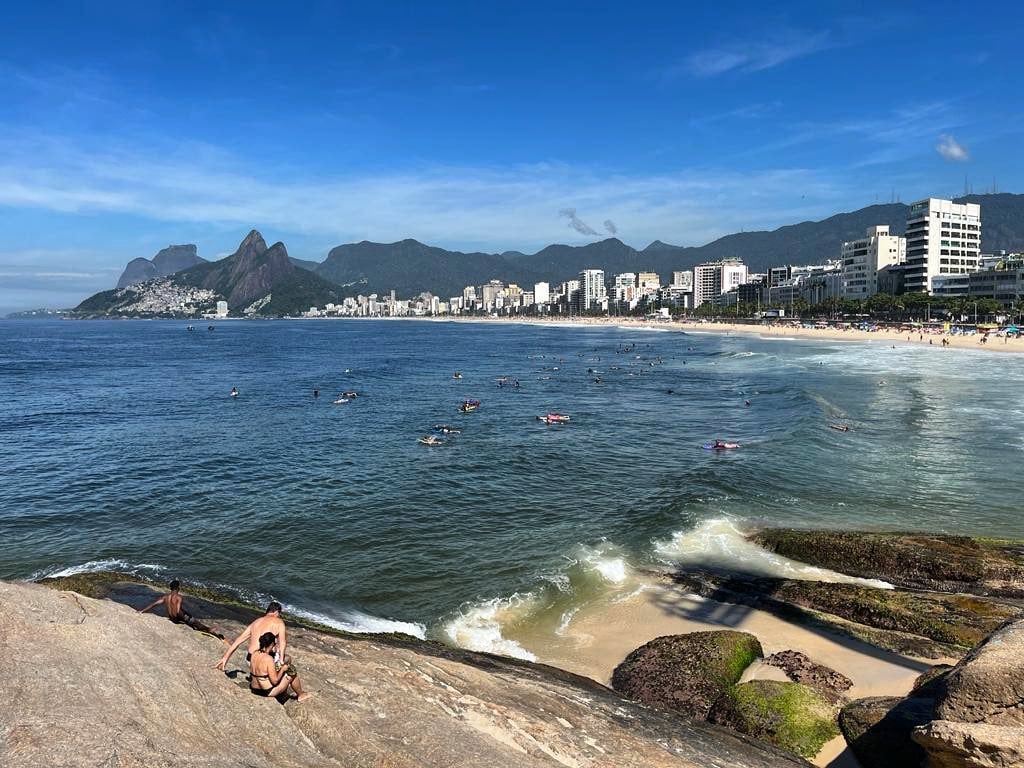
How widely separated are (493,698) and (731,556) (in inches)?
472

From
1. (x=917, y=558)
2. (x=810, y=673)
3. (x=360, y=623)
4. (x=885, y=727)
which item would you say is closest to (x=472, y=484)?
(x=360, y=623)

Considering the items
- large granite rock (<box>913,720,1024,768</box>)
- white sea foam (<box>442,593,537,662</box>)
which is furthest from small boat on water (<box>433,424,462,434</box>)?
large granite rock (<box>913,720,1024,768</box>)

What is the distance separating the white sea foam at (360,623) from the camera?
15305 mm

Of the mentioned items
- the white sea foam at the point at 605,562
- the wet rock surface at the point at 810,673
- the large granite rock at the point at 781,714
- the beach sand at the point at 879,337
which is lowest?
the white sea foam at the point at 605,562

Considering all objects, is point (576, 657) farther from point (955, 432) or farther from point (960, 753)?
point (955, 432)

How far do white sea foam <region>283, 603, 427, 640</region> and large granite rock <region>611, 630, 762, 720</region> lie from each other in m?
5.11

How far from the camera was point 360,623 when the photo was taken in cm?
1574

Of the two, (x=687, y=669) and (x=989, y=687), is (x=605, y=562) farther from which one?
(x=989, y=687)

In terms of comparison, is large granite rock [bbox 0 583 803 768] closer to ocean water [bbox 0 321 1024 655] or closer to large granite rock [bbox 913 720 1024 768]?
large granite rock [bbox 913 720 1024 768]

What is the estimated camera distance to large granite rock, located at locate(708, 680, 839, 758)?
34.9 feet

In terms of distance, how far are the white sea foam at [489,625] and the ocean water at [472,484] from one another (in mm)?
71

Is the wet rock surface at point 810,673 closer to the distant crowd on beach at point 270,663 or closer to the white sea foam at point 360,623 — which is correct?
the white sea foam at point 360,623

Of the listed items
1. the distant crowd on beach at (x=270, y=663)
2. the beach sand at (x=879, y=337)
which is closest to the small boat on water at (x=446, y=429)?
the distant crowd on beach at (x=270, y=663)

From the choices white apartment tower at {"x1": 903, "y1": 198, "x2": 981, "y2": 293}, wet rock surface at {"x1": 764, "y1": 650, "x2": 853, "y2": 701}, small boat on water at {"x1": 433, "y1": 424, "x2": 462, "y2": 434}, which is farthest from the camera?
white apartment tower at {"x1": 903, "y1": 198, "x2": 981, "y2": 293}
